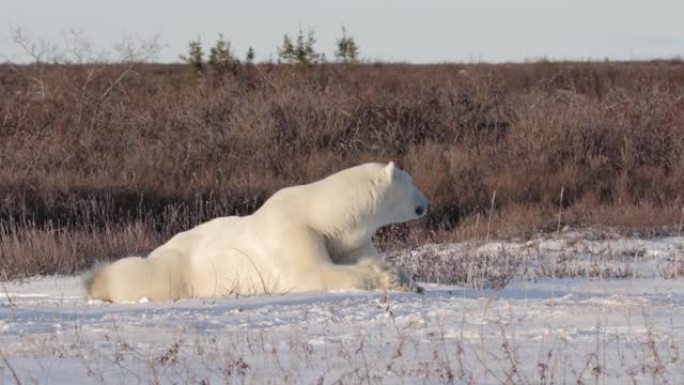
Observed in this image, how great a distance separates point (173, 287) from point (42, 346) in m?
3.31

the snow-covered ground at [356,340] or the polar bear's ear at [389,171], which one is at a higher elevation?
the polar bear's ear at [389,171]

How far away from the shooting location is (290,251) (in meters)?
7.82

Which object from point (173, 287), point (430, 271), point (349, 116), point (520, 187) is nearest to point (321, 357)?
point (173, 287)

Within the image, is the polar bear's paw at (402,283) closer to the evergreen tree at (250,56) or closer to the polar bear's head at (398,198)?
the polar bear's head at (398,198)

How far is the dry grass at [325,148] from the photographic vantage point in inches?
725

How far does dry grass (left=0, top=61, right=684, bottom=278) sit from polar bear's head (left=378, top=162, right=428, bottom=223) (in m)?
6.40

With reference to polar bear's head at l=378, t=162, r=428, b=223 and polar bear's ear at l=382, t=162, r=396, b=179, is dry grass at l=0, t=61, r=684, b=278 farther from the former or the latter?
polar bear's ear at l=382, t=162, r=396, b=179

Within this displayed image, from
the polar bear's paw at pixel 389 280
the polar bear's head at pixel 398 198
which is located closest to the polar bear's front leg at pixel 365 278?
the polar bear's paw at pixel 389 280

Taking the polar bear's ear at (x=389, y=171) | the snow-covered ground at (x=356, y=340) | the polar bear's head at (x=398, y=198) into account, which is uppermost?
the polar bear's ear at (x=389, y=171)

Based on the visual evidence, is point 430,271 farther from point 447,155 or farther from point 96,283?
point 447,155

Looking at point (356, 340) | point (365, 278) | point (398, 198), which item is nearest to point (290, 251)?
point (365, 278)

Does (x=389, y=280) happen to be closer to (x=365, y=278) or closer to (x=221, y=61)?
(x=365, y=278)

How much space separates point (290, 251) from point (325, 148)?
17.0 m

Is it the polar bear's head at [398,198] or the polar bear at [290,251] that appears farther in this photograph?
the polar bear's head at [398,198]
